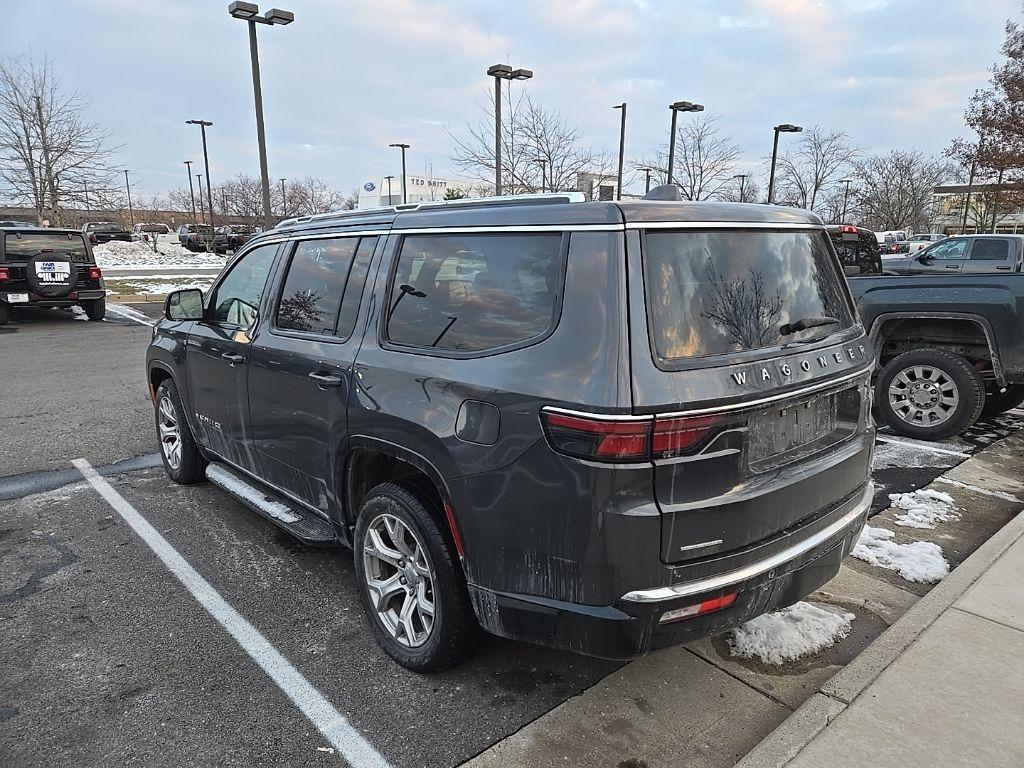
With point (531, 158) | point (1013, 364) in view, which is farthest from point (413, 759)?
point (531, 158)

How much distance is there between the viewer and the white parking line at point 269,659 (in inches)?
97.0

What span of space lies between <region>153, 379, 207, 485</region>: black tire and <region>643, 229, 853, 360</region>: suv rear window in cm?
368

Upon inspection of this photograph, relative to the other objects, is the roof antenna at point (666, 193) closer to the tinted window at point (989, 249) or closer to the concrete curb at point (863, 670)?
the concrete curb at point (863, 670)

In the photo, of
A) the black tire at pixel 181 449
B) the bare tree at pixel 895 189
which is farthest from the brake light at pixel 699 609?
the bare tree at pixel 895 189

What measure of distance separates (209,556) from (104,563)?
0.54 metres

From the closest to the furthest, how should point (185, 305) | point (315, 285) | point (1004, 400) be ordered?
point (315, 285)
point (185, 305)
point (1004, 400)

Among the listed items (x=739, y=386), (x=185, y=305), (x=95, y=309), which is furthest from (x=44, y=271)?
(x=739, y=386)

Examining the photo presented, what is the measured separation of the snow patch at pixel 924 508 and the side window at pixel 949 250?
45.0 ft

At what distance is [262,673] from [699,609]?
1.82 metres

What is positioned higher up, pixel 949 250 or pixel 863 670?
pixel 949 250

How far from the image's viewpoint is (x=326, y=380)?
3.11 meters

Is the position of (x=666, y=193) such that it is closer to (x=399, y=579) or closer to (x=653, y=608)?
(x=653, y=608)

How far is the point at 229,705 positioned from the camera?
2682 mm

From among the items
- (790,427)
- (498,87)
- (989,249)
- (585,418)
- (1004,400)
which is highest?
(498,87)
